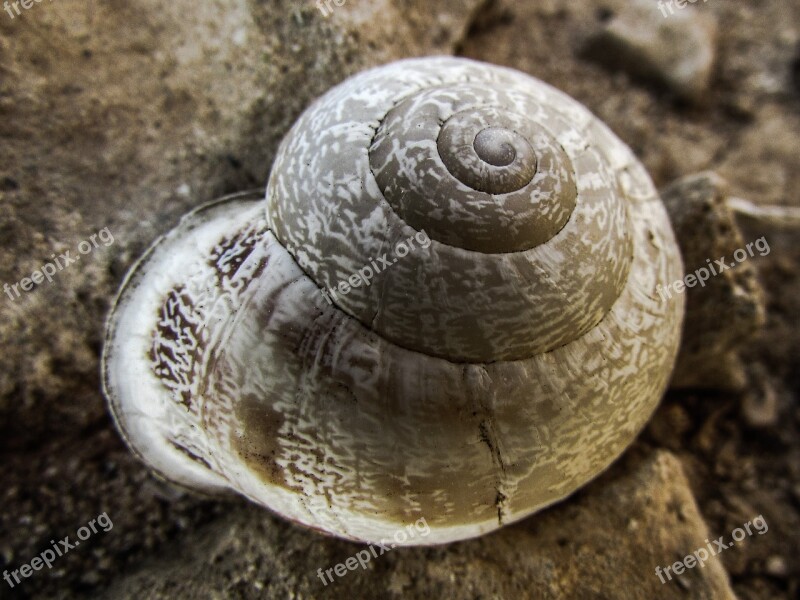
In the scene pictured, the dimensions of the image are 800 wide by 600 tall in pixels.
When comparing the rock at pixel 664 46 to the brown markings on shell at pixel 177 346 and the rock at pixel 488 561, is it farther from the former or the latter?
the brown markings on shell at pixel 177 346

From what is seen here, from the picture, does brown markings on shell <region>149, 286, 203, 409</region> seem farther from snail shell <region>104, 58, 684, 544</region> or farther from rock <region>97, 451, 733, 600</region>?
rock <region>97, 451, 733, 600</region>

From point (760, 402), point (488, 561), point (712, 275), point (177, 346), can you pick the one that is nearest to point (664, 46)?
point (712, 275)

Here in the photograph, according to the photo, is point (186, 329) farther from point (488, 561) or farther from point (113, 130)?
point (488, 561)

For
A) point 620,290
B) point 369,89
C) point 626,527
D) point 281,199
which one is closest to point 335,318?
point 281,199

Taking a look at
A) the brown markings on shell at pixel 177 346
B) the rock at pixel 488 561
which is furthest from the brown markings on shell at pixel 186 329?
the rock at pixel 488 561

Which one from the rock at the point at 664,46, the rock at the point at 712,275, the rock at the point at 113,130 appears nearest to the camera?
the rock at the point at 113,130

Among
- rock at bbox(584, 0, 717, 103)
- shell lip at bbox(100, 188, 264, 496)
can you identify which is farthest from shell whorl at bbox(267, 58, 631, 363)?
rock at bbox(584, 0, 717, 103)
